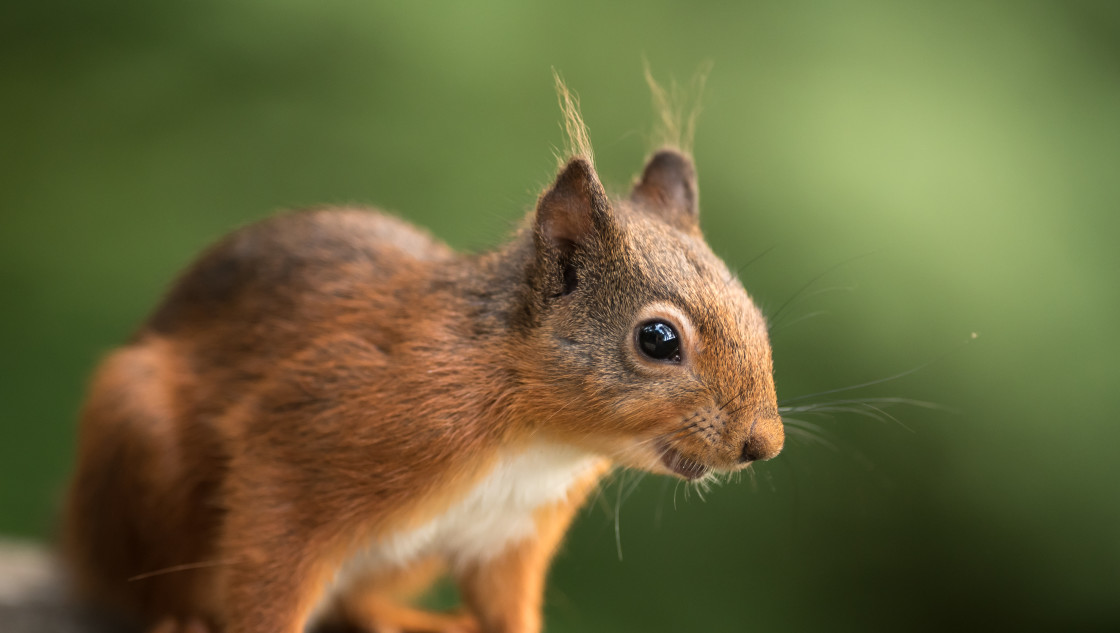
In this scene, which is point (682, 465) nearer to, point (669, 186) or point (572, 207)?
point (572, 207)

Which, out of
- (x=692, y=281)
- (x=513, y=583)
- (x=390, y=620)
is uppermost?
(x=692, y=281)

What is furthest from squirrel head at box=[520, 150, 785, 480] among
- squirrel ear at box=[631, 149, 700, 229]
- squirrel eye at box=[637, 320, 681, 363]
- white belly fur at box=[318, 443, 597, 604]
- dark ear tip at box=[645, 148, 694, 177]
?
dark ear tip at box=[645, 148, 694, 177]

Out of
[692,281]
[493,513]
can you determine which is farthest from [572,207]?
[493,513]

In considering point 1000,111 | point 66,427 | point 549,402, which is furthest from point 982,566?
point 66,427

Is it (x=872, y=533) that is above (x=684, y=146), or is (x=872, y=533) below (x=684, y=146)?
below

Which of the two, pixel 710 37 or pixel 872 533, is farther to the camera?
pixel 710 37

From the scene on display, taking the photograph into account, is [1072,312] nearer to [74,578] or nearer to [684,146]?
[684,146]
